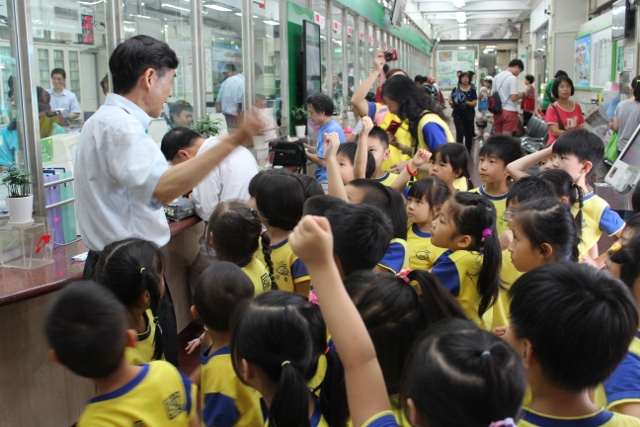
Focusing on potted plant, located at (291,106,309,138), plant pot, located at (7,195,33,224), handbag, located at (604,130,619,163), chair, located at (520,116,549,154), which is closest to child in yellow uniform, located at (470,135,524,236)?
plant pot, located at (7,195,33,224)

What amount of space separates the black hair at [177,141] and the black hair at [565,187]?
194 cm

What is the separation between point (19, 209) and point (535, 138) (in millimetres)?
5783

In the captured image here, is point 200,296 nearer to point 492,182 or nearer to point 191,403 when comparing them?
point 191,403

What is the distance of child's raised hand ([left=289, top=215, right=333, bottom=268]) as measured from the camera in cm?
120

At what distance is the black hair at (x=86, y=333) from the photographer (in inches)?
57.5

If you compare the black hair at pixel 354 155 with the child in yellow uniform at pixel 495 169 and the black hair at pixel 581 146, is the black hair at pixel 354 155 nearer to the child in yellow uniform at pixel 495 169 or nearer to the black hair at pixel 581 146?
the child in yellow uniform at pixel 495 169

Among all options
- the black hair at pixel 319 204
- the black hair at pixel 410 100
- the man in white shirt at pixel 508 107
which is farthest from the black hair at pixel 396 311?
the man in white shirt at pixel 508 107

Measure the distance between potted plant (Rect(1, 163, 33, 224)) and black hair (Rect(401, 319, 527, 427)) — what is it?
7.93 feet

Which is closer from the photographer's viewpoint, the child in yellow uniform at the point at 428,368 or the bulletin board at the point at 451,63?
the child in yellow uniform at the point at 428,368

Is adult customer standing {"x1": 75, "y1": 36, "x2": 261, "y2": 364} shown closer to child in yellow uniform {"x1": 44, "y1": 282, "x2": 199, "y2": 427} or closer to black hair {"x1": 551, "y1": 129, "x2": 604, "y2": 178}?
child in yellow uniform {"x1": 44, "y1": 282, "x2": 199, "y2": 427}

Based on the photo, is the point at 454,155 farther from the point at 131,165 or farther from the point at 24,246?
the point at 24,246

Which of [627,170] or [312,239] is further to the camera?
[627,170]

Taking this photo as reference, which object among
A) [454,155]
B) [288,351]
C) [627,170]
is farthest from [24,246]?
[627,170]

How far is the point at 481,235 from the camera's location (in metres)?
2.38
